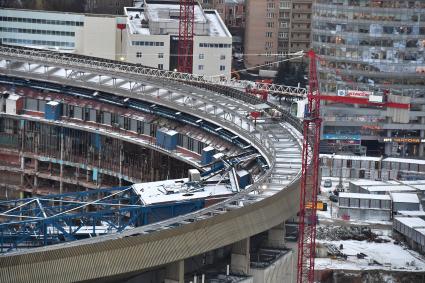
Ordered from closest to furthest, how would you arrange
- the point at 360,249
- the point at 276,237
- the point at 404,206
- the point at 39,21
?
the point at 276,237 < the point at 360,249 < the point at 404,206 < the point at 39,21

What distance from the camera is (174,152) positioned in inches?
1678

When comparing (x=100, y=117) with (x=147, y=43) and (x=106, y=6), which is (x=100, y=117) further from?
(x=106, y=6)

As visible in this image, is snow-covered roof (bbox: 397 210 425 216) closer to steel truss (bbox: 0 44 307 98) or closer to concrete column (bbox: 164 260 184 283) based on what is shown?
steel truss (bbox: 0 44 307 98)

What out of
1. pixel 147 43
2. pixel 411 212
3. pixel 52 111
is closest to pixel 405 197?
pixel 411 212

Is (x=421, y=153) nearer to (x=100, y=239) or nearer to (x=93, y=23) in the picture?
(x=93, y=23)

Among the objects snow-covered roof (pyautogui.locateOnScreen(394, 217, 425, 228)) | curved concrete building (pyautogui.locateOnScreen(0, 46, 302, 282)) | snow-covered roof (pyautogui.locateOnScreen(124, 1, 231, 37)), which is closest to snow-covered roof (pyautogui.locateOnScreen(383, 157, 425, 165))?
curved concrete building (pyautogui.locateOnScreen(0, 46, 302, 282))

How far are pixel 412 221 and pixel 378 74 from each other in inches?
699

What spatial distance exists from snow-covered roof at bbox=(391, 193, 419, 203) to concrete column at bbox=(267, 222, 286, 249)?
14345mm

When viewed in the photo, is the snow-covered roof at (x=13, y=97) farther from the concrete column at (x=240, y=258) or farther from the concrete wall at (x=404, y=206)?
the concrete column at (x=240, y=258)

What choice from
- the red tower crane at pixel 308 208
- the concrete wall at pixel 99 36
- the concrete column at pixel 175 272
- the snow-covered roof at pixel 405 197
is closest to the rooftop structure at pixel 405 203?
the snow-covered roof at pixel 405 197

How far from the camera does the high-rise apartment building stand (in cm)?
5900

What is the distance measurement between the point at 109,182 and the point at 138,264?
19.2 m

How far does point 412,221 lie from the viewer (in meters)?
42.5

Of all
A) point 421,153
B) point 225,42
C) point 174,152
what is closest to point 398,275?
Answer: point 174,152
